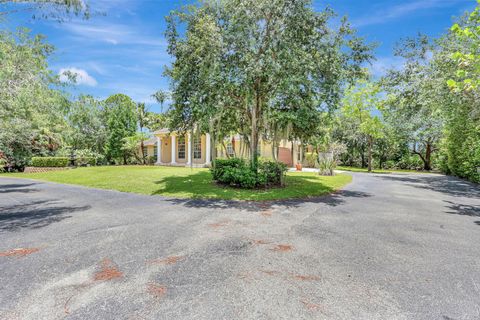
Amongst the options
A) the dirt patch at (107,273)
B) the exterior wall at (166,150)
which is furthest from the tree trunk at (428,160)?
the dirt patch at (107,273)

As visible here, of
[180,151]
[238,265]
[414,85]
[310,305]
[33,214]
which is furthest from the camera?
[180,151]

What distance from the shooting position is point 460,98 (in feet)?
36.8

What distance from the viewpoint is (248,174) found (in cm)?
1144

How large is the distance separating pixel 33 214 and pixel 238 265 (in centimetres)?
683

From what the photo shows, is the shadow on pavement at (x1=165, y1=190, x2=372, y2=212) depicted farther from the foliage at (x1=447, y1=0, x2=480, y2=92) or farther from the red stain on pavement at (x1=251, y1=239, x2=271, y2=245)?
the foliage at (x1=447, y1=0, x2=480, y2=92)

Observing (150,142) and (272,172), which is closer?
(272,172)

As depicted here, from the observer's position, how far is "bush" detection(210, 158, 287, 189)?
11.5 metres

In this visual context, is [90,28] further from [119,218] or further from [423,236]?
[423,236]

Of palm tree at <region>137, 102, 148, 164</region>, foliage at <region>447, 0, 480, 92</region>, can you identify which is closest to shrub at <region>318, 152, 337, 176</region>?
foliage at <region>447, 0, 480, 92</region>

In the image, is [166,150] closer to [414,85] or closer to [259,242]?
[414,85]

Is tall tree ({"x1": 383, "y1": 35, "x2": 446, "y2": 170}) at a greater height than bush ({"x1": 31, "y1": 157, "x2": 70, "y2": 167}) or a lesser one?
greater

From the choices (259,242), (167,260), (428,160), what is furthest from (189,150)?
(428,160)

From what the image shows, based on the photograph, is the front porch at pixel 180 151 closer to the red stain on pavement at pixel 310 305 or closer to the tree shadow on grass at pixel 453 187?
the tree shadow on grass at pixel 453 187

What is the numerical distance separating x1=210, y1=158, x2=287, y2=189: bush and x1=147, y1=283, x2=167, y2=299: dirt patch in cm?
832
